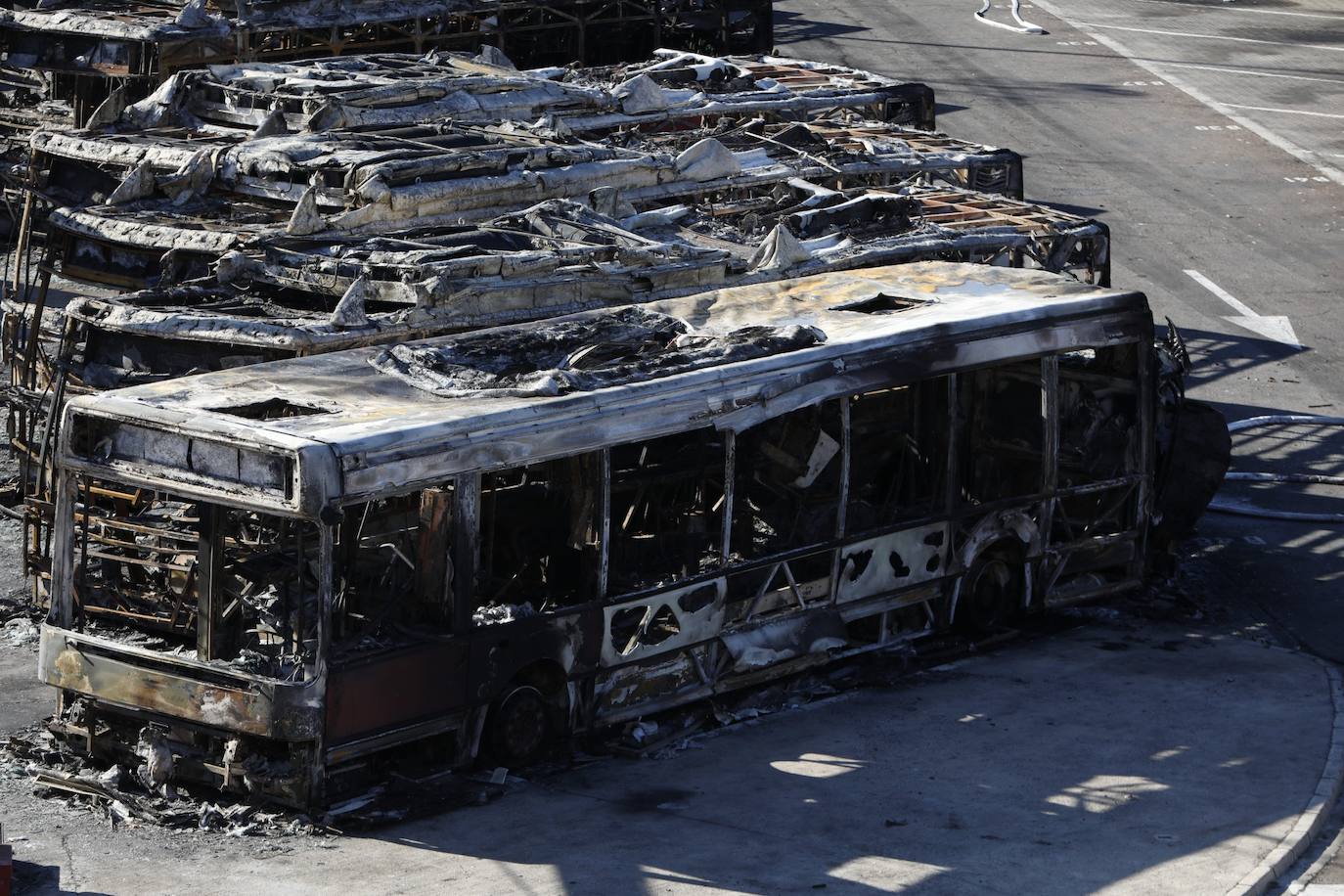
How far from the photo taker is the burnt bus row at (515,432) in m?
12.5

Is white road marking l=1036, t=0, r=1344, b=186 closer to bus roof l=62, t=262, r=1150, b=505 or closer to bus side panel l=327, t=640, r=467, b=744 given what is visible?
bus roof l=62, t=262, r=1150, b=505

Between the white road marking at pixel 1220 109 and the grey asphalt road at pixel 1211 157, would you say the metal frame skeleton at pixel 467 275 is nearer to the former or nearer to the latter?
the grey asphalt road at pixel 1211 157

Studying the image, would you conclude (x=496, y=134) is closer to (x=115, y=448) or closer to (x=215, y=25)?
(x=215, y=25)

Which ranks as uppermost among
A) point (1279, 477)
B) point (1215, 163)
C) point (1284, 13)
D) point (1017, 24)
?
point (1284, 13)

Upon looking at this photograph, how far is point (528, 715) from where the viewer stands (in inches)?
528

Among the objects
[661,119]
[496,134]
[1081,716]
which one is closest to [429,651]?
[1081,716]

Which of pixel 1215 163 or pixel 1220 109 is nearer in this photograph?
pixel 1215 163

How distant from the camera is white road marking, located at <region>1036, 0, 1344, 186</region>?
36.3 m

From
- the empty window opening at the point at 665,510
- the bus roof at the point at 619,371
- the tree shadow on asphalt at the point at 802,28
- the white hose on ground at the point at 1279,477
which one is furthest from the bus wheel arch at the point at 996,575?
the tree shadow on asphalt at the point at 802,28

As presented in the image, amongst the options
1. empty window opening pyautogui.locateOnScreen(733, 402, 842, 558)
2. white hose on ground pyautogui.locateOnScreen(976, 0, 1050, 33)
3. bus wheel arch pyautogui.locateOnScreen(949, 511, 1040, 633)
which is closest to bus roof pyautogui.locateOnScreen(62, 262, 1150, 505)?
empty window opening pyautogui.locateOnScreen(733, 402, 842, 558)

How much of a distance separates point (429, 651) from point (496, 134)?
33.4 feet

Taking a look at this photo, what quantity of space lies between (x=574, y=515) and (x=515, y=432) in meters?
1.00

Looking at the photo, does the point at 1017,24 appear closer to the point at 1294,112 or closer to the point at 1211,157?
the point at 1294,112

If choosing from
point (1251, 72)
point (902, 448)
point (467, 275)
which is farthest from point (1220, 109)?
point (467, 275)
